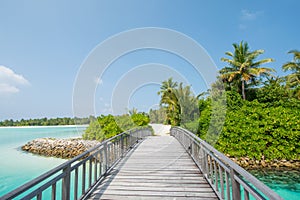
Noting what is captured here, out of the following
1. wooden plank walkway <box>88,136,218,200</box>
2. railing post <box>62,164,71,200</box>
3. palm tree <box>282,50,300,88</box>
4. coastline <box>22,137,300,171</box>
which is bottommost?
coastline <box>22,137,300,171</box>

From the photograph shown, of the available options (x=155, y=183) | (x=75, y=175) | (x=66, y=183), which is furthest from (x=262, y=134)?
(x=66, y=183)

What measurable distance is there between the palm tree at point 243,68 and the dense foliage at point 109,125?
12.9m

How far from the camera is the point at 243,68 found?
70.5 ft

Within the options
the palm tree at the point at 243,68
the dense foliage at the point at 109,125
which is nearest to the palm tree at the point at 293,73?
the palm tree at the point at 243,68

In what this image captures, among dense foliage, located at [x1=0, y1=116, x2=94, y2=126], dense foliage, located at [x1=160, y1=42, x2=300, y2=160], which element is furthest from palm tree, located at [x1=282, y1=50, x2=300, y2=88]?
dense foliage, located at [x1=0, y1=116, x2=94, y2=126]

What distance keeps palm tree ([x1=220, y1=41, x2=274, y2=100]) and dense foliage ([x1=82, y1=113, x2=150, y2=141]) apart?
42.4 ft

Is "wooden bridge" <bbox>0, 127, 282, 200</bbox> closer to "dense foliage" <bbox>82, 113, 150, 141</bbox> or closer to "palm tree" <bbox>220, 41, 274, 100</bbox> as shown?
"dense foliage" <bbox>82, 113, 150, 141</bbox>

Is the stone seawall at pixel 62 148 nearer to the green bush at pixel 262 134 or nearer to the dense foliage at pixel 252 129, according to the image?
the dense foliage at pixel 252 129

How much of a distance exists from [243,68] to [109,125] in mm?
17849

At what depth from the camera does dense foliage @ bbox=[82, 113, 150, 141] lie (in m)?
15.1

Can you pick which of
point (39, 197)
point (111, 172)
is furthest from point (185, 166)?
point (39, 197)

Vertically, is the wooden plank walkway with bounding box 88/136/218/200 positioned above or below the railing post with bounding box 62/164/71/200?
below

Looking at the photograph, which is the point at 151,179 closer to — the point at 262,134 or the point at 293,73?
the point at 262,134

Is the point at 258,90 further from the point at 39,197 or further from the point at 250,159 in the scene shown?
the point at 39,197
